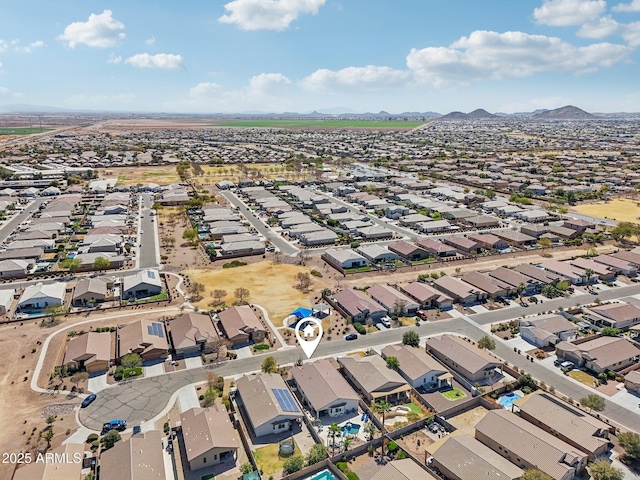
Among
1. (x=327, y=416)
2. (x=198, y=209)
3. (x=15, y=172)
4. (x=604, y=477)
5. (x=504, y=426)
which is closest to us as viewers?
(x=604, y=477)

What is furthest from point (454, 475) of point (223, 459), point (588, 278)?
point (588, 278)

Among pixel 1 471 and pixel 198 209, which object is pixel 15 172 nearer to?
pixel 198 209

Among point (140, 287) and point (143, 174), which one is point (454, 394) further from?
point (143, 174)

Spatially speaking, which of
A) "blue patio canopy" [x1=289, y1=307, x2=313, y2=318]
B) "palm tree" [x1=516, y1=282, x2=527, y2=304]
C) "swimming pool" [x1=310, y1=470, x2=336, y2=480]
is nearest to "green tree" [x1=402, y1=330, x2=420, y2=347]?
"blue patio canopy" [x1=289, y1=307, x2=313, y2=318]

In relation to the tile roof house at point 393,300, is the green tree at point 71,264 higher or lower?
higher

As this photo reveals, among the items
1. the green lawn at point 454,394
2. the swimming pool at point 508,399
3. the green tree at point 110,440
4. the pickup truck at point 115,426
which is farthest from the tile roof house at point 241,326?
the swimming pool at point 508,399

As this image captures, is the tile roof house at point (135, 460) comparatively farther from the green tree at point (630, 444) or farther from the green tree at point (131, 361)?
the green tree at point (630, 444)
